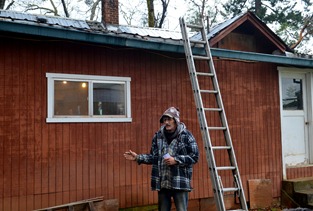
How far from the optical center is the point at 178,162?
3.83 metres

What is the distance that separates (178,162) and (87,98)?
7.86 feet

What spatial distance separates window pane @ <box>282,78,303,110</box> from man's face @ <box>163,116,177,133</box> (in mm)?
4657

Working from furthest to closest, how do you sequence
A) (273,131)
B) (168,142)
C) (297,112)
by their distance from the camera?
(297,112)
(273,131)
(168,142)

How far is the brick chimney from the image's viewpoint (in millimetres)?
8062

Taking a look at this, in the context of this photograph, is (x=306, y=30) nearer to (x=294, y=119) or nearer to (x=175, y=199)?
(x=294, y=119)

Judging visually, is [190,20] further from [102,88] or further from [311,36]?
[102,88]

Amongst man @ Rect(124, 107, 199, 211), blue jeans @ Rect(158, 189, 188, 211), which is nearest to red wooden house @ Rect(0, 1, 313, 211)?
man @ Rect(124, 107, 199, 211)

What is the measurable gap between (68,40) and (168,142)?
252 cm

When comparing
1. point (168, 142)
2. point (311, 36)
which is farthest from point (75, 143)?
point (311, 36)

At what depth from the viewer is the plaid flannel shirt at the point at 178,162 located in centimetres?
390

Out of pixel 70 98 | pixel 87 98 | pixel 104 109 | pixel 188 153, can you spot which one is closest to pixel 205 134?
pixel 188 153

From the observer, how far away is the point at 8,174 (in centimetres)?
507

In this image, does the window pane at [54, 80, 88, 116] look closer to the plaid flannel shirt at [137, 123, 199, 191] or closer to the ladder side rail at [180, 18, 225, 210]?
the ladder side rail at [180, 18, 225, 210]

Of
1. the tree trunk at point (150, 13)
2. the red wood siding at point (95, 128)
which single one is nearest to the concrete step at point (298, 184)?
the red wood siding at point (95, 128)
